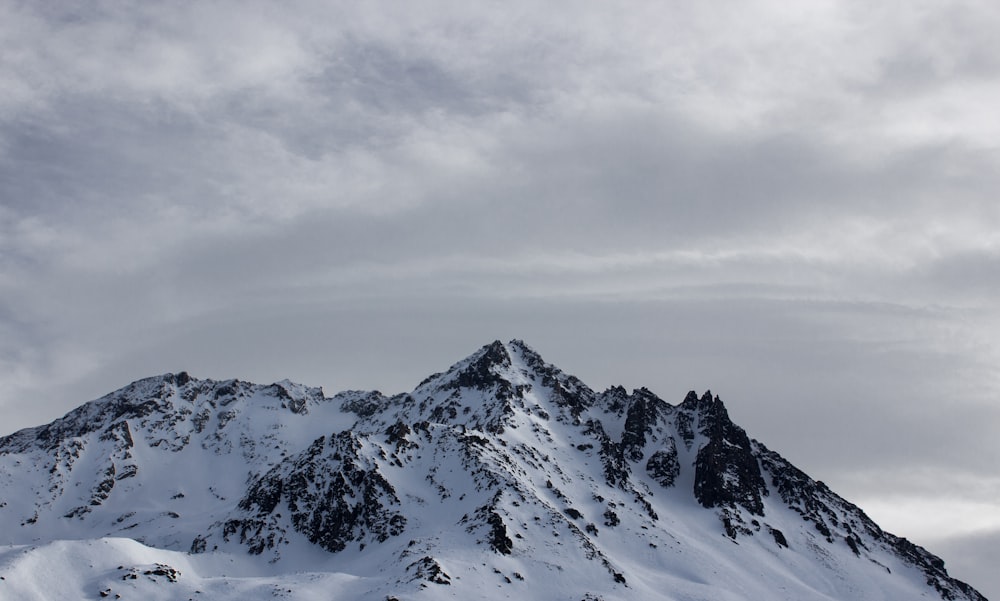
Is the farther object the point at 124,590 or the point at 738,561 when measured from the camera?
the point at 738,561

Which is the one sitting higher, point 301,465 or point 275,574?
point 301,465

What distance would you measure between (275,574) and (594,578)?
195 ft

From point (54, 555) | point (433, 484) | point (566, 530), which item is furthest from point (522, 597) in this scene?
point (54, 555)

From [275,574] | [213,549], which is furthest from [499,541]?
[213,549]

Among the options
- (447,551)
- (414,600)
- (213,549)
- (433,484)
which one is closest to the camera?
(414,600)

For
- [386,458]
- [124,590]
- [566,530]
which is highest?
[386,458]

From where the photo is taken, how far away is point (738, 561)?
193 m

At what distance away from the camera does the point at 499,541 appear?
166 m

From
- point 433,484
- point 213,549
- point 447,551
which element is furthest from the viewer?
point 433,484

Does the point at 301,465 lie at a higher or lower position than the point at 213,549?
higher

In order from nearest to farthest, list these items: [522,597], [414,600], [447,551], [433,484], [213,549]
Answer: [414,600]
[522,597]
[447,551]
[213,549]
[433,484]

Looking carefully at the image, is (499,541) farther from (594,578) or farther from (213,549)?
(213,549)

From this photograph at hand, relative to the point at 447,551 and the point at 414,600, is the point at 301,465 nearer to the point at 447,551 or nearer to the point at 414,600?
the point at 447,551

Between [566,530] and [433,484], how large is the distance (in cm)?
3193
